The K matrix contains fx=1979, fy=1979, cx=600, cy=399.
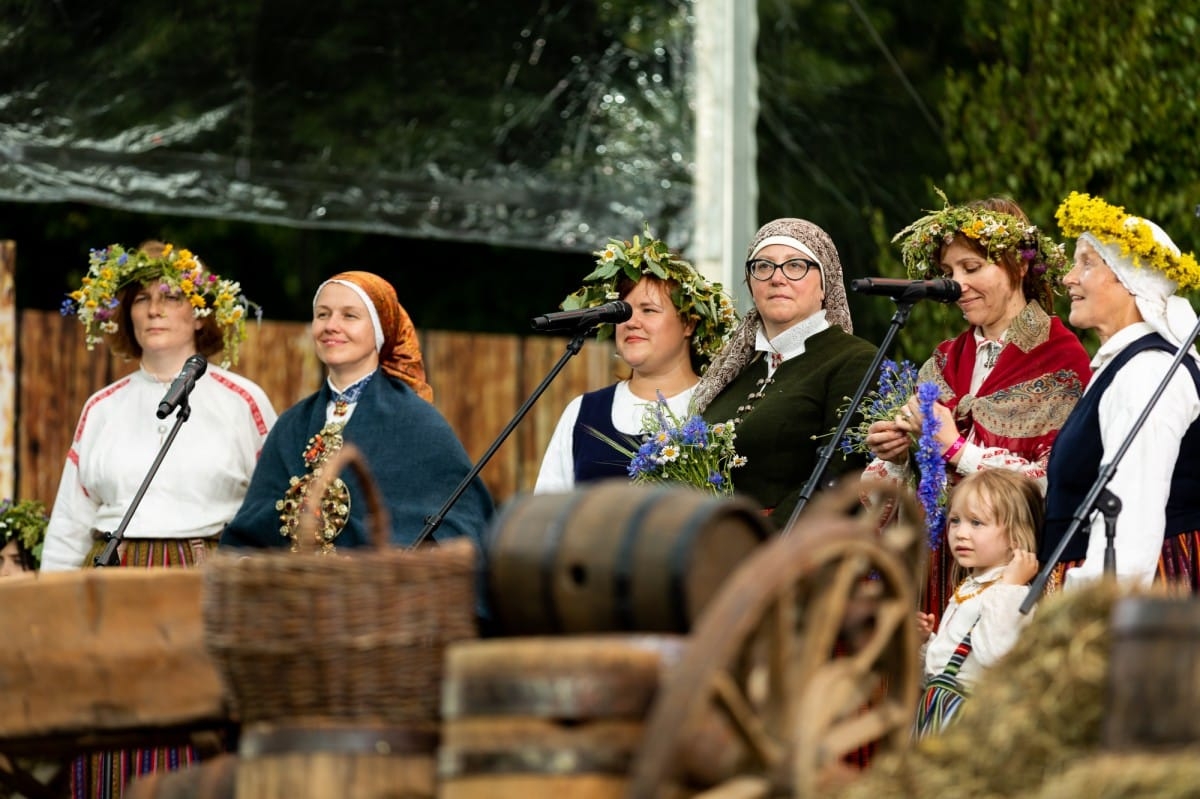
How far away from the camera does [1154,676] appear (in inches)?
106

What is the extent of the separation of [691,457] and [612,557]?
210cm

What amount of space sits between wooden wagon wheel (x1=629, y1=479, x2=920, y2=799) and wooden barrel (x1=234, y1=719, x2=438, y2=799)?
50 centimetres

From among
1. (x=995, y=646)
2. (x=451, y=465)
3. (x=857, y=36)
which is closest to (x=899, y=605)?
(x=995, y=646)

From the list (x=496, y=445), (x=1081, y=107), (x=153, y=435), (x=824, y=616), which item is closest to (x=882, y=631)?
(x=824, y=616)

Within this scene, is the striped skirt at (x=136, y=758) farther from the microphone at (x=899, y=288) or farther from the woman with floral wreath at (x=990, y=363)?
the microphone at (x=899, y=288)

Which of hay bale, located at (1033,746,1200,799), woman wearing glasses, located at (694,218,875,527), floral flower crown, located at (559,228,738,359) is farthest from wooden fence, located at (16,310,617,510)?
hay bale, located at (1033,746,1200,799)

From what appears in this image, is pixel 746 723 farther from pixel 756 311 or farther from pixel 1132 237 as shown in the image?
pixel 756 311

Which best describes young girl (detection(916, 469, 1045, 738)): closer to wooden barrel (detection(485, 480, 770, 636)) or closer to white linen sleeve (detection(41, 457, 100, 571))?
wooden barrel (detection(485, 480, 770, 636))

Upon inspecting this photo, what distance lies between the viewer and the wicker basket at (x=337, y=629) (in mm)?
3131

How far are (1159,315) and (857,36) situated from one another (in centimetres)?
380

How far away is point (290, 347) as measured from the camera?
8711mm

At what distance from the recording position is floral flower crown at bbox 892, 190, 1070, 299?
5.17m

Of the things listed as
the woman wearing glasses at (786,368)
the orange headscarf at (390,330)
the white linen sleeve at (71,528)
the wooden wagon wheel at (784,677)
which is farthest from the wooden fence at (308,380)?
the wooden wagon wheel at (784,677)

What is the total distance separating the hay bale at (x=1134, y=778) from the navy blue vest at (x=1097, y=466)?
1980 mm
